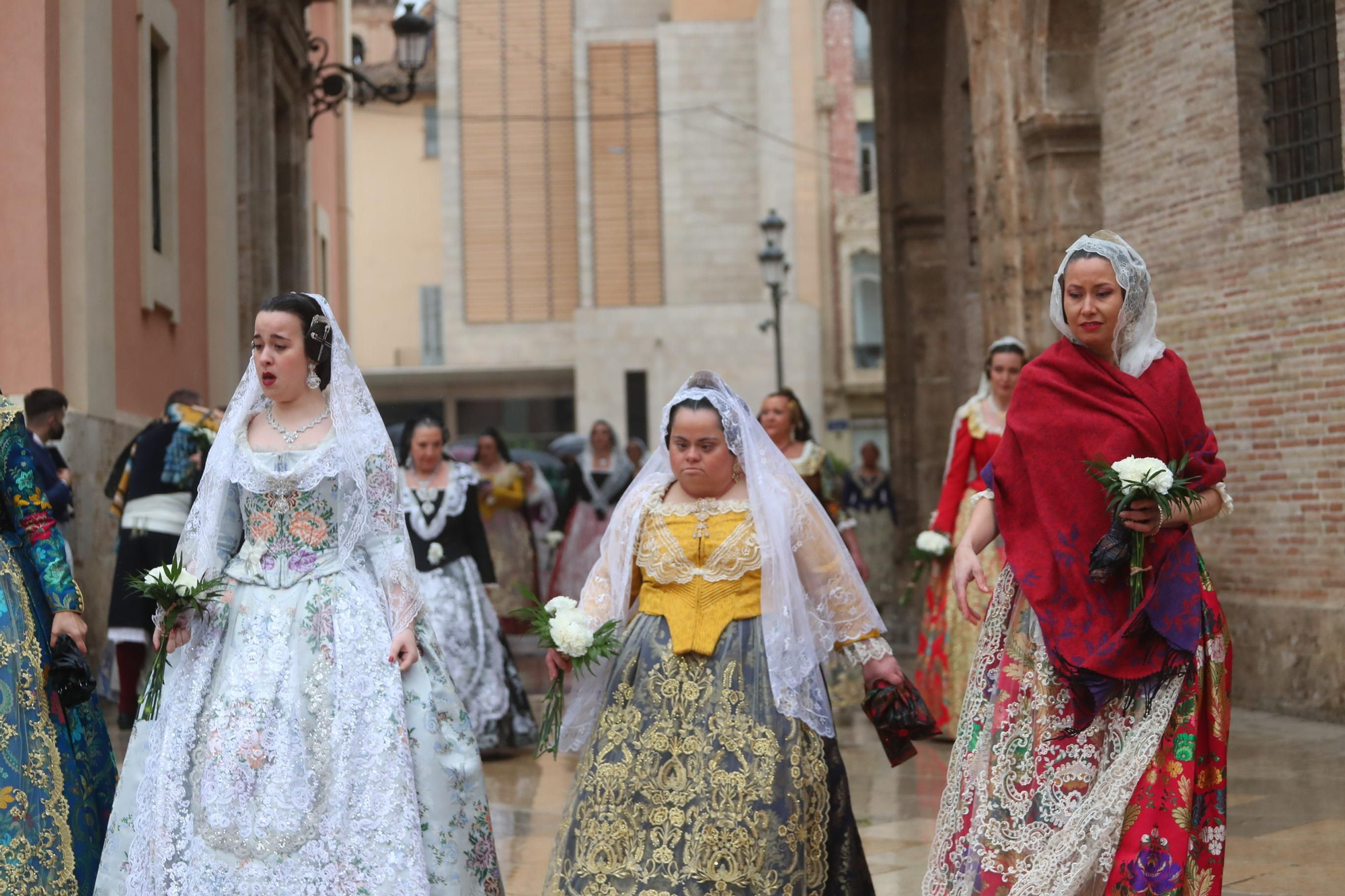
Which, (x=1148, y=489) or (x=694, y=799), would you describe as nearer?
(x=1148, y=489)

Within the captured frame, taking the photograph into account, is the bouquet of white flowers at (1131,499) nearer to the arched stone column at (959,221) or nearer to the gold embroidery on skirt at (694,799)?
the gold embroidery on skirt at (694,799)

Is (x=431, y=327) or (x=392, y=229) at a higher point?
Answer: (x=392, y=229)

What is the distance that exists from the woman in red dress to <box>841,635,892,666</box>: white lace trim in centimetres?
354

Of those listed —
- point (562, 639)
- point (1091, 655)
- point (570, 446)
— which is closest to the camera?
point (1091, 655)

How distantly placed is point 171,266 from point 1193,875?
10.4 m

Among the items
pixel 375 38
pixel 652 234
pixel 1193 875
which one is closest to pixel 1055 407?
pixel 1193 875

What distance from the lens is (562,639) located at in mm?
4930

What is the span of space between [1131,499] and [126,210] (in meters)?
8.91

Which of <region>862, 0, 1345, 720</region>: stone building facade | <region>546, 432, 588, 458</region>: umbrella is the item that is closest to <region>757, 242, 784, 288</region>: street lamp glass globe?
<region>546, 432, 588, 458</region>: umbrella

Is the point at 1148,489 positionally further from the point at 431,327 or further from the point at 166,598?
the point at 431,327

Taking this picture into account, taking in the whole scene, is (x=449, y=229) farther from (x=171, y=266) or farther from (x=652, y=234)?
(x=171, y=266)

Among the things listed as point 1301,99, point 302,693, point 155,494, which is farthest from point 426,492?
point 1301,99

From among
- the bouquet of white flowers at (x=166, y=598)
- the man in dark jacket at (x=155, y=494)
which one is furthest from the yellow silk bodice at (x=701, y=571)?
the man in dark jacket at (x=155, y=494)

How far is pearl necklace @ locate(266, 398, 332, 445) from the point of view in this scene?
5.19 metres
